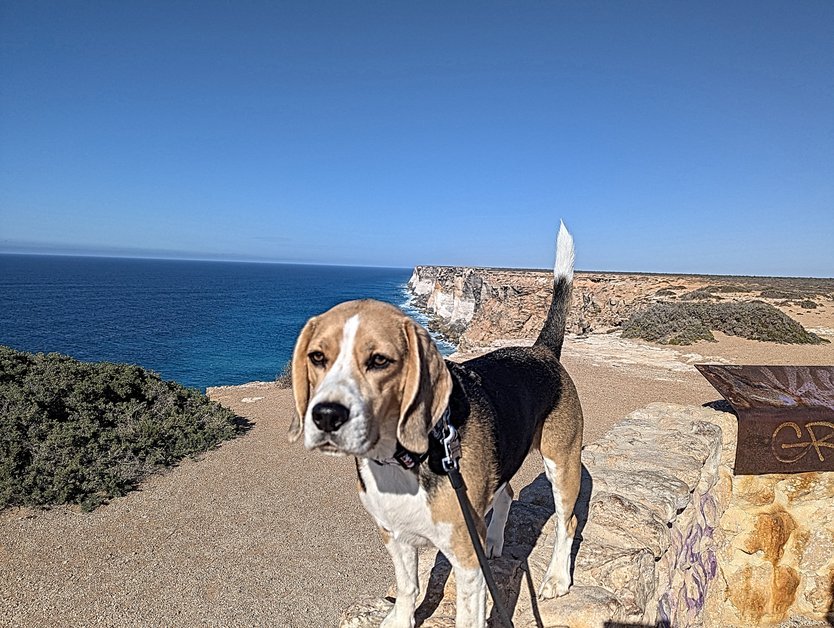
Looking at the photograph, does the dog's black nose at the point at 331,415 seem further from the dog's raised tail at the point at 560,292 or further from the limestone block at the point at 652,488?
the limestone block at the point at 652,488

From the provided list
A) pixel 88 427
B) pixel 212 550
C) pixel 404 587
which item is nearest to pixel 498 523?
pixel 404 587

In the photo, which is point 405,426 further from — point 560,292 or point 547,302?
point 547,302

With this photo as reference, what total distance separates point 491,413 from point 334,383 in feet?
2.98

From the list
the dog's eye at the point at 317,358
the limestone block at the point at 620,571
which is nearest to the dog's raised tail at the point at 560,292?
the limestone block at the point at 620,571

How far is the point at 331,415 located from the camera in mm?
1833

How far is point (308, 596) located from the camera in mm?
5742

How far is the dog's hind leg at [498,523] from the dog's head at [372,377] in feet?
4.23

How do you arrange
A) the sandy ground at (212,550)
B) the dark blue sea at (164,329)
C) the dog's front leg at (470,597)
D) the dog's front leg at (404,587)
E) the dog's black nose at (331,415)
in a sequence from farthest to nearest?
1. the dark blue sea at (164,329)
2. the sandy ground at (212,550)
3. the dog's front leg at (404,587)
4. the dog's front leg at (470,597)
5. the dog's black nose at (331,415)

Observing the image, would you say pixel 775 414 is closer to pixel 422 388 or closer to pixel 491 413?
pixel 491 413

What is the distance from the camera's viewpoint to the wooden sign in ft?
12.5

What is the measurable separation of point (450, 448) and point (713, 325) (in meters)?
22.9

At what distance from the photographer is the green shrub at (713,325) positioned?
733 inches

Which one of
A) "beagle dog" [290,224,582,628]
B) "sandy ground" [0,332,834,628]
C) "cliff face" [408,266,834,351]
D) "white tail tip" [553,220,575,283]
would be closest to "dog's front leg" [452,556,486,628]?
"beagle dog" [290,224,582,628]

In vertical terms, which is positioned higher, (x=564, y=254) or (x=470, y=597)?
(x=564, y=254)
